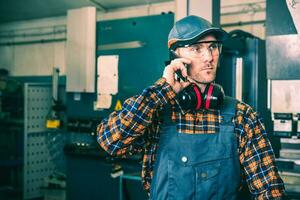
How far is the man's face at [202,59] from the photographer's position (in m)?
1.63

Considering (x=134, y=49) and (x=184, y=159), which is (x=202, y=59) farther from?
(x=134, y=49)

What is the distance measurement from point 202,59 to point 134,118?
0.37m

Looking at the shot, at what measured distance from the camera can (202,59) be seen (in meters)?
1.64

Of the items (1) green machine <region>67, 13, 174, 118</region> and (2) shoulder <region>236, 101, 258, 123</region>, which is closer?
(2) shoulder <region>236, 101, 258, 123</region>

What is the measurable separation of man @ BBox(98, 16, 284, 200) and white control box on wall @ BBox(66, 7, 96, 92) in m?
1.99

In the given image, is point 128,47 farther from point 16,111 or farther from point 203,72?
point 16,111

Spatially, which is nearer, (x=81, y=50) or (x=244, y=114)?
(x=244, y=114)

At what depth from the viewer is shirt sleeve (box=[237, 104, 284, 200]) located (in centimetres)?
155

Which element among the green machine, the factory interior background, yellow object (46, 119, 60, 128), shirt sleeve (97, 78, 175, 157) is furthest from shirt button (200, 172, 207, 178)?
yellow object (46, 119, 60, 128)

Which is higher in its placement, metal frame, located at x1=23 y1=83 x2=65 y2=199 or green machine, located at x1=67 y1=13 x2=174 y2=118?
green machine, located at x1=67 y1=13 x2=174 y2=118

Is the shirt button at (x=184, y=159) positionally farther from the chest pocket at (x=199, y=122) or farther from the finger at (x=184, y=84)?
the finger at (x=184, y=84)

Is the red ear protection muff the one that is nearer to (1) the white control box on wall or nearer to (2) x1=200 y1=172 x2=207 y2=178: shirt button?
(2) x1=200 y1=172 x2=207 y2=178: shirt button


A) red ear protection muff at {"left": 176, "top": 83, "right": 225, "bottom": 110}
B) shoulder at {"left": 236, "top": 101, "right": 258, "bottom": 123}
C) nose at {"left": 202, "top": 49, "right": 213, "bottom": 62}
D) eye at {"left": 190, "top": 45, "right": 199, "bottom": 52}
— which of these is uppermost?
eye at {"left": 190, "top": 45, "right": 199, "bottom": 52}

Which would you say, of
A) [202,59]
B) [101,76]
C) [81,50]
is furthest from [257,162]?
[81,50]
